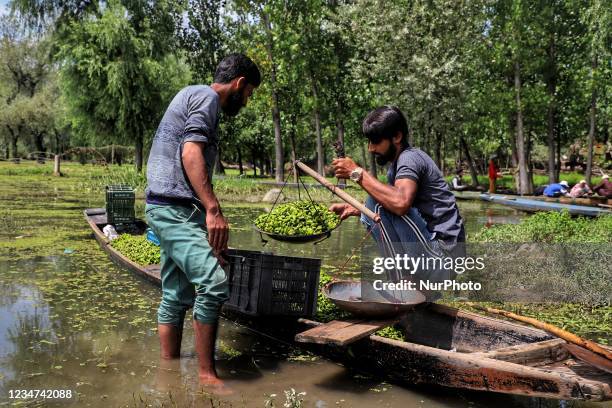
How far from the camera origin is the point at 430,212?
4.98 metres

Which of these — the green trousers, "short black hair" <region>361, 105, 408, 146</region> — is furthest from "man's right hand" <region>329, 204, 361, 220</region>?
the green trousers

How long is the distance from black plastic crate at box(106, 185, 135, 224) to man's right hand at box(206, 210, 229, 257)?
7482 millimetres

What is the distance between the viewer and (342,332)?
441cm

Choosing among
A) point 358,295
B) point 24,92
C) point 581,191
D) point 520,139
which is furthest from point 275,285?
point 24,92

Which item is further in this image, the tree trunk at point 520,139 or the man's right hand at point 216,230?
the tree trunk at point 520,139

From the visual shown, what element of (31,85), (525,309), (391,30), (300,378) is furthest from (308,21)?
(31,85)

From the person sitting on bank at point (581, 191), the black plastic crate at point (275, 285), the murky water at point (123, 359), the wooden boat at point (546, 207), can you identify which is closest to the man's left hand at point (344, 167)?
the black plastic crate at point (275, 285)

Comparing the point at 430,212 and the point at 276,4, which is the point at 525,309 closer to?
the point at 430,212

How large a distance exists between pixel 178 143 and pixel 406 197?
1.92 meters

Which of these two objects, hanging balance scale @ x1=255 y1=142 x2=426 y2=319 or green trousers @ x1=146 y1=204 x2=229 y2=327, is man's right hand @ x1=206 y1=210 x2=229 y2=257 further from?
hanging balance scale @ x1=255 y1=142 x2=426 y2=319

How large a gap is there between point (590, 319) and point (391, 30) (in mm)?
22316

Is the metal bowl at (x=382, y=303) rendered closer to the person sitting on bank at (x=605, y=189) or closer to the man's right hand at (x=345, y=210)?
the man's right hand at (x=345, y=210)

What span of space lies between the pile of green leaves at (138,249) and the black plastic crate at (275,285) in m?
3.19

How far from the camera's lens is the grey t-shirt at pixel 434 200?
4863mm
